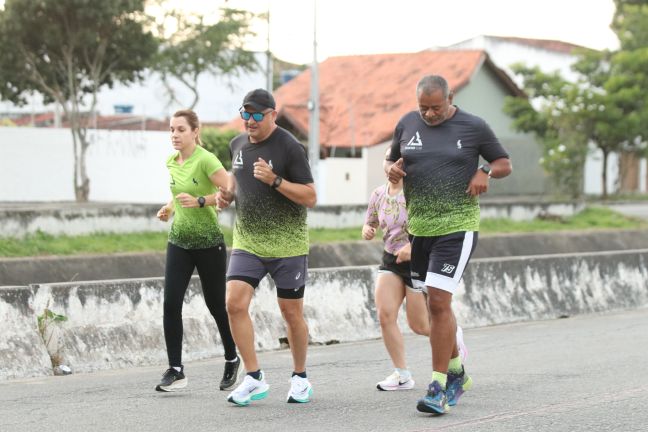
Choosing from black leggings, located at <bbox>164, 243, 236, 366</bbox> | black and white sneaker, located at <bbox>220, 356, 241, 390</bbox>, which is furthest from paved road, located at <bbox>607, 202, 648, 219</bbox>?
black leggings, located at <bbox>164, 243, 236, 366</bbox>

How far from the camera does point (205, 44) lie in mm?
45375

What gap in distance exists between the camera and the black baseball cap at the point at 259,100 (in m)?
8.01

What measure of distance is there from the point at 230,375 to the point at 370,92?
4046 centimetres

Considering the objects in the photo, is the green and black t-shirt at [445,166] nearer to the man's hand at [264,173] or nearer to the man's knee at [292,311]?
the man's hand at [264,173]

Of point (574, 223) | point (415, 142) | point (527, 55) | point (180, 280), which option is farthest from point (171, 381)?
point (527, 55)

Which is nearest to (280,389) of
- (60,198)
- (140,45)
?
(140,45)

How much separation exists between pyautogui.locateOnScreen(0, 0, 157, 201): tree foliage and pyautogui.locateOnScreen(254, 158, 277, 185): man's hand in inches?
1038

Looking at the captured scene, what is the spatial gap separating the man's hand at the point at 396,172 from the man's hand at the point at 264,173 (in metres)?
0.71

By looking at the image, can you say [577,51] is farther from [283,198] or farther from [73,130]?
[283,198]

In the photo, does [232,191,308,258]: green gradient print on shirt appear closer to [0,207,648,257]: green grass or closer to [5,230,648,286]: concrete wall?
[5,230,648,286]: concrete wall

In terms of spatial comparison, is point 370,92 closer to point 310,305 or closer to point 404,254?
point 310,305

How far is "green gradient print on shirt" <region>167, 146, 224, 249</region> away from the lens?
341 inches

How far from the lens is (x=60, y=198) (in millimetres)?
39312

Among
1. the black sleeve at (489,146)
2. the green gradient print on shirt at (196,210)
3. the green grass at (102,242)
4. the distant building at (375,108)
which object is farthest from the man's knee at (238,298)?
the distant building at (375,108)
